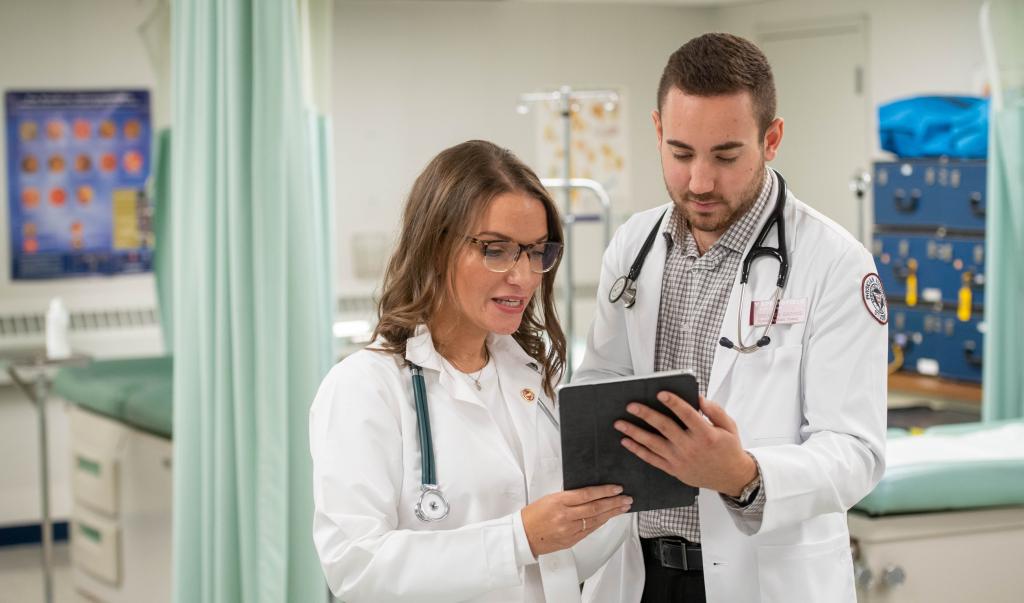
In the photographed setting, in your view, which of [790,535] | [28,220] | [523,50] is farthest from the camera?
[523,50]

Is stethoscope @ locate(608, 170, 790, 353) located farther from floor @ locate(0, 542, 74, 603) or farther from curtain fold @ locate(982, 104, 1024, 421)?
floor @ locate(0, 542, 74, 603)

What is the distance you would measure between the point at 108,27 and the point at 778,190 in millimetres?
4400

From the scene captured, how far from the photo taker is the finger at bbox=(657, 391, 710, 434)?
4.53ft

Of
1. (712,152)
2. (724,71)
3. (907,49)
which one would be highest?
(907,49)

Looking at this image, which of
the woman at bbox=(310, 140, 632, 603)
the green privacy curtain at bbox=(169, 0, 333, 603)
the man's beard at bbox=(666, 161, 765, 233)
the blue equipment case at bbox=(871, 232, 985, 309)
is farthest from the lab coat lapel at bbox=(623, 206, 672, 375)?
the blue equipment case at bbox=(871, 232, 985, 309)

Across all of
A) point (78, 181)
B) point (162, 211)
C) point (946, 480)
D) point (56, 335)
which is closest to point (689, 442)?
point (946, 480)

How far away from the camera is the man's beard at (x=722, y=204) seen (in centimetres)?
170

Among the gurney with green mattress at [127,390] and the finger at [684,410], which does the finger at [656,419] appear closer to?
the finger at [684,410]

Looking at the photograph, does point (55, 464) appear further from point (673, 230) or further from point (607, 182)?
point (673, 230)

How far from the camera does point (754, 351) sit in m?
1.69

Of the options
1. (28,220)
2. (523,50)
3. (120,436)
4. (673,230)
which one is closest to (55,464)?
(28,220)

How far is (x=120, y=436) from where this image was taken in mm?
3859

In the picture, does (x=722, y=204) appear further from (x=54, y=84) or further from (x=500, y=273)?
(x=54, y=84)

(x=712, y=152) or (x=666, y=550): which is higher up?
(x=712, y=152)
